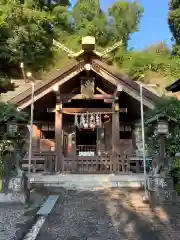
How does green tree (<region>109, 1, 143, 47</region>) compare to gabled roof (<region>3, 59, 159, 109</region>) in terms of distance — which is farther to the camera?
green tree (<region>109, 1, 143, 47</region>)

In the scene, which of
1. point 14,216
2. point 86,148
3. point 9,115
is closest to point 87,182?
point 9,115

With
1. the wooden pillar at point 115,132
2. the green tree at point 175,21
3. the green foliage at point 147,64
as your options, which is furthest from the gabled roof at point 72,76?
the green tree at point 175,21

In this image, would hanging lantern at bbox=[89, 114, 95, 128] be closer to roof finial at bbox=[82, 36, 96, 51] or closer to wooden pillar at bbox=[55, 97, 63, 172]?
wooden pillar at bbox=[55, 97, 63, 172]

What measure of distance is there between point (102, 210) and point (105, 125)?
8.72 meters

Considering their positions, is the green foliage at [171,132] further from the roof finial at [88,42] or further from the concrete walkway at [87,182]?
the roof finial at [88,42]

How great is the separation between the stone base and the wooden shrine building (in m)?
4.98

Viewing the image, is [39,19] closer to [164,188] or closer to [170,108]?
[170,108]

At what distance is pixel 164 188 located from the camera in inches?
320

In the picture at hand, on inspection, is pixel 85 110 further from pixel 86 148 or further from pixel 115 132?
pixel 86 148

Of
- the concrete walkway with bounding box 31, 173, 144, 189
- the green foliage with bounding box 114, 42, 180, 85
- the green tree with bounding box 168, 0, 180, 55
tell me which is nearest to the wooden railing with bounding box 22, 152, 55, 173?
the concrete walkway with bounding box 31, 173, 144, 189

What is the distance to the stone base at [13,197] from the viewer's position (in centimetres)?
791

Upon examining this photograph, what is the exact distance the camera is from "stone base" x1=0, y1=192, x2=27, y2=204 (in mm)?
7906

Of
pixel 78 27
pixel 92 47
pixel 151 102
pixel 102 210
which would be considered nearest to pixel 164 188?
pixel 102 210

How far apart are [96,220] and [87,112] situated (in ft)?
26.8
